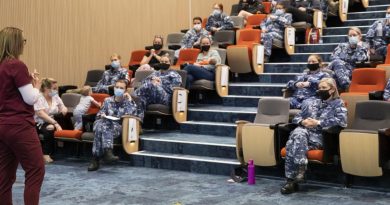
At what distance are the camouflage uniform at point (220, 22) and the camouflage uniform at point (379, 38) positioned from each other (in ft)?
8.01

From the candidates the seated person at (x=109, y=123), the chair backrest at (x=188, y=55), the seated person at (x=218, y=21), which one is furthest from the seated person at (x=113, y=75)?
the seated person at (x=218, y=21)

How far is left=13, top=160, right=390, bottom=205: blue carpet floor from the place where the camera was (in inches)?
173

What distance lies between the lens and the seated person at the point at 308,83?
572cm

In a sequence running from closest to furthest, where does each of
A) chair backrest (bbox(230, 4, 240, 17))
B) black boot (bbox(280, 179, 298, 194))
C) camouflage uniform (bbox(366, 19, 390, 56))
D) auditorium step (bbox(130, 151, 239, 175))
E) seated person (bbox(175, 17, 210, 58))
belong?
1. black boot (bbox(280, 179, 298, 194))
2. auditorium step (bbox(130, 151, 239, 175))
3. camouflage uniform (bbox(366, 19, 390, 56))
4. seated person (bbox(175, 17, 210, 58))
5. chair backrest (bbox(230, 4, 240, 17))

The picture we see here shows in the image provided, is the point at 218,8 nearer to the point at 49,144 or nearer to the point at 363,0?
the point at 363,0

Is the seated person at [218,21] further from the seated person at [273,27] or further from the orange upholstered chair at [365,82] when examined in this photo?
the orange upholstered chair at [365,82]

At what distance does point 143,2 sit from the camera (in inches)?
360

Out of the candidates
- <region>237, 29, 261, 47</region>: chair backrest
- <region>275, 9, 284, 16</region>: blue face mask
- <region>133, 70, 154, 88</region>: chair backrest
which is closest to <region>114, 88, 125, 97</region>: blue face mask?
<region>133, 70, 154, 88</region>: chair backrest

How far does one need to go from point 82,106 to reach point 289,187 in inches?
115

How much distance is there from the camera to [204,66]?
707 cm

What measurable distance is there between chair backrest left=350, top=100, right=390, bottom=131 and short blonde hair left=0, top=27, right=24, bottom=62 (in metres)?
3.08

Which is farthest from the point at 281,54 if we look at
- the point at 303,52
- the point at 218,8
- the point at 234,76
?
the point at 218,8

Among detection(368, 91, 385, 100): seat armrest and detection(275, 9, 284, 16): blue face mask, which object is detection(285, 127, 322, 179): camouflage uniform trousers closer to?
detection(368, 91, 385, 100): seat armrest

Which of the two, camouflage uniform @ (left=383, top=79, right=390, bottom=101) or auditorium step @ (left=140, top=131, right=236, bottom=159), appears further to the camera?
auditorium step @ (left=140, top=131, right=236, bottom=159)
